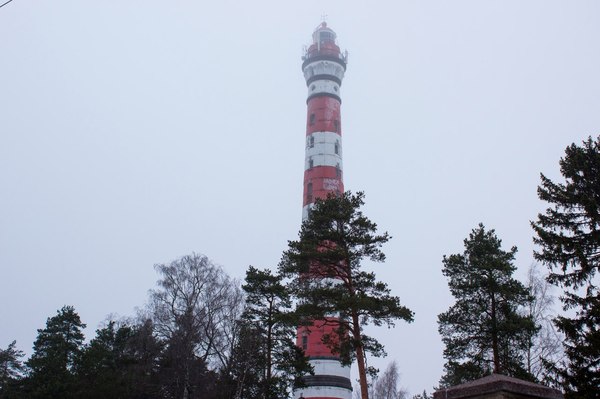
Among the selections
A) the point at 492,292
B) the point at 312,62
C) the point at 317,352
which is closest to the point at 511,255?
the point at 492,292

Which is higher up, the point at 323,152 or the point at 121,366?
the point at 323,152

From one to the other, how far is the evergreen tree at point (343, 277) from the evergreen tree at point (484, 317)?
11.4ft

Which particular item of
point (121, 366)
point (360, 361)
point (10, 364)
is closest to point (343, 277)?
point (360, 361)

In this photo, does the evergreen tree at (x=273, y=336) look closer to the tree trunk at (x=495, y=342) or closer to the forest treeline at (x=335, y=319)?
the forest treeline at (x=335, y=319)

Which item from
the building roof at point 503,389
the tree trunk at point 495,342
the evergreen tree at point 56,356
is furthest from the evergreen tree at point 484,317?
the evergreen tree at point 56,356

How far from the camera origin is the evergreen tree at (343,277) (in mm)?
23062

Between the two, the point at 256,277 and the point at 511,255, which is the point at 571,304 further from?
the point at 256,277

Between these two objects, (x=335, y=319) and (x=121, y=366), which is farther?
(x=121, y=366)

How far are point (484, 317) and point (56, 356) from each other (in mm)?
27702

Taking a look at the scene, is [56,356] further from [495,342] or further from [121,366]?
[495,342]

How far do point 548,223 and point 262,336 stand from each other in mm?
14395

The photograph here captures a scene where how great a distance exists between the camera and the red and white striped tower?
37.0 metres

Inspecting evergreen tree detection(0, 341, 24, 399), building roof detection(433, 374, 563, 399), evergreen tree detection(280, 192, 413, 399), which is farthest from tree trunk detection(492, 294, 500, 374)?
evergreen tree detection(0, 341, 24, 399)

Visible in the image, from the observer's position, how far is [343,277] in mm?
24969
